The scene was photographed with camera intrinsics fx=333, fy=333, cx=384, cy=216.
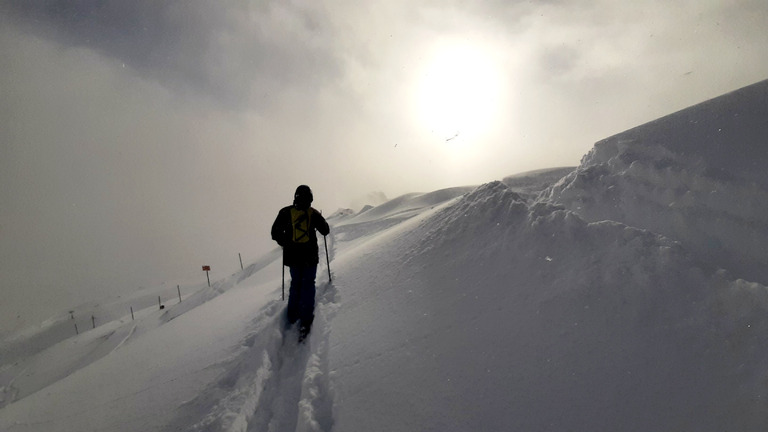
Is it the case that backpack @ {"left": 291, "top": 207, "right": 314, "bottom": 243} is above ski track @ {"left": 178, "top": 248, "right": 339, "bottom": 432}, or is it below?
above

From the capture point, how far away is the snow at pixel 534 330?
3.06 m

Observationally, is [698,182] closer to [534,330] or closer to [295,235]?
[534,330]

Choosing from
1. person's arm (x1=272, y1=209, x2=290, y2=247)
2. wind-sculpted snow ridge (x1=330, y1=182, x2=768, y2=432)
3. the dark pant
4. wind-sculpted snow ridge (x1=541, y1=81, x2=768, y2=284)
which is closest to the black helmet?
person's arm (x1=272, y1=209, x2=290, y2=247)

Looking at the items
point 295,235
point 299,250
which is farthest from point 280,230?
point 299,250

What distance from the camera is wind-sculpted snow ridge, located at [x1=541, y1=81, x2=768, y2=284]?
4461 millimetres

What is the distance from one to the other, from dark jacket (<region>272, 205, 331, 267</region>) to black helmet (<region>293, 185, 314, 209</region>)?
97mm

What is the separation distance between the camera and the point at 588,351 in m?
3.39

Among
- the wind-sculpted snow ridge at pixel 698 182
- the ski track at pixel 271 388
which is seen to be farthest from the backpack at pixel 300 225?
the wind-sculpted snow ridge at pixel 698 182

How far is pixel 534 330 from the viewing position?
376 cm

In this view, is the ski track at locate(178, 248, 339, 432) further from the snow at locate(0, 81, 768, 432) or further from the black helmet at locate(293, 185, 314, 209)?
the black helmet at locate(293, 185, 314, 209)

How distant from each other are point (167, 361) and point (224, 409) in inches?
85.0

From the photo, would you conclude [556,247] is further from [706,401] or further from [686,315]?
[706,401]

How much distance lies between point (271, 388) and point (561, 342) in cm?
377

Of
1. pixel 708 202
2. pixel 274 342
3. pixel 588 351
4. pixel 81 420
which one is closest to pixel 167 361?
pixel 81 420
